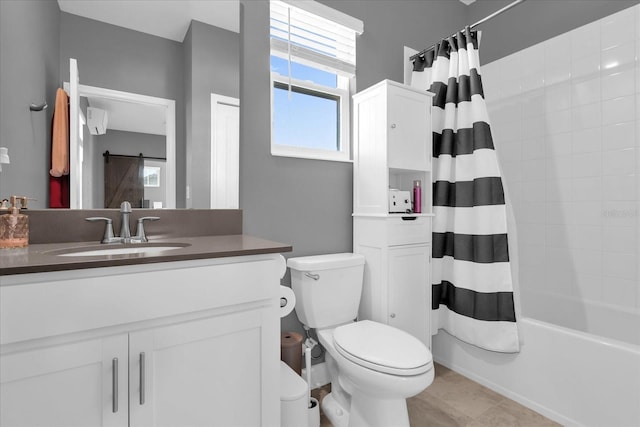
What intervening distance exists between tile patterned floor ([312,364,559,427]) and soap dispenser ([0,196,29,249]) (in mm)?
1483

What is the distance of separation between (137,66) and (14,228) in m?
0.80

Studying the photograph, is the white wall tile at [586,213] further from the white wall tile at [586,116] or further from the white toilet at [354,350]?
the white toilet at [354,350]

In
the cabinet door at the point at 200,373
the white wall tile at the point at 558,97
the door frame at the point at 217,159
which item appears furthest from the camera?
the white wall tile at the point at 558,97

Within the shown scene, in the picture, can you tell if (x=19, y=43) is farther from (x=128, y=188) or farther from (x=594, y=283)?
(x=594, y=283)

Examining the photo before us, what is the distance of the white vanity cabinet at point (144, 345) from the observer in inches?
30.6

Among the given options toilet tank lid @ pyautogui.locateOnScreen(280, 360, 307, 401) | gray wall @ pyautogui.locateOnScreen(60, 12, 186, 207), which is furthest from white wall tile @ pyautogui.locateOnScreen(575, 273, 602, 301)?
gray wall @ pyautogui.locateOnScreen(60, 12, 186, 207)

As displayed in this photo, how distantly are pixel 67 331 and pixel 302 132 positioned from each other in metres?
1.51

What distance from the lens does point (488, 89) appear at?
2.56 meters

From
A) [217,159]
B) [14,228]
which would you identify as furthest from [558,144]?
[14,228]

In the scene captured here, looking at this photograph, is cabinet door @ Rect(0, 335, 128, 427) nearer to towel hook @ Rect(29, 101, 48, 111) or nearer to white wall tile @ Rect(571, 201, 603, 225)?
towel hook @ Rect(29, 101, 48, 111)

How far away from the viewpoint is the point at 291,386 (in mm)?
1364

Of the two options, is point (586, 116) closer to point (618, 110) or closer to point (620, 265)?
point (618, 110)

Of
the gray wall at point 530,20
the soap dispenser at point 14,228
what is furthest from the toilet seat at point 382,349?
the gray wall at point 530,20

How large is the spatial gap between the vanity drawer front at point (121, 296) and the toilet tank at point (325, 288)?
1.81 ft
